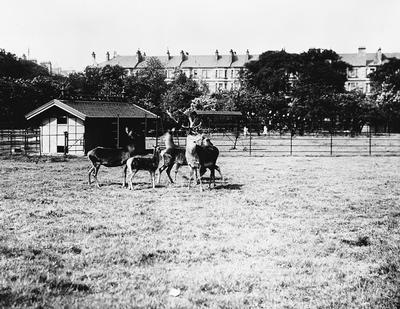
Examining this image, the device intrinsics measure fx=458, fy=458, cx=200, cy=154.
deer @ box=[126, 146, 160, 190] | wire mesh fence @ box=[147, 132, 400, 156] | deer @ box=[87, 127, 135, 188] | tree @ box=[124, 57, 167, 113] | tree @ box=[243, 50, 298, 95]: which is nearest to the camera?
deer @ box=[126, 146, 160, 190]

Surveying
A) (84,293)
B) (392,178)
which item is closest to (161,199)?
(84,293)

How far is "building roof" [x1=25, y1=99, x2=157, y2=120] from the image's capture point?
1083 inches

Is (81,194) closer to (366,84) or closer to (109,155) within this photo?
(109,155)

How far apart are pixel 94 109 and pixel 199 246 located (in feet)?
72.6

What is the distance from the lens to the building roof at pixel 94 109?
2752cm

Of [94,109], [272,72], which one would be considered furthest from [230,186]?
[272,72]

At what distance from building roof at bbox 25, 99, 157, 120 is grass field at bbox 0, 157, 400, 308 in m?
12.4

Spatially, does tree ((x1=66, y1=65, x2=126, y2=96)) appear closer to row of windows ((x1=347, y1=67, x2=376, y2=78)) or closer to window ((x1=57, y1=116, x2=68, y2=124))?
window ((x1=57, y1=116, x2=68, y2=124))

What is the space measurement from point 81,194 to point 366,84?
105 metres

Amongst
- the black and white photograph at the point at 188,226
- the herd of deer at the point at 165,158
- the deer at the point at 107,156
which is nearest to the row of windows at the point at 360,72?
the black and white photograph at the point at 188,226

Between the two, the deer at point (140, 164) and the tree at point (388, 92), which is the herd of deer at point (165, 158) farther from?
the tree at point (388, 92)

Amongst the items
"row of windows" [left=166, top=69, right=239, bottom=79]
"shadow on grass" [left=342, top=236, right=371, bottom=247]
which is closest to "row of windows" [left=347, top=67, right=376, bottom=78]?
"row of windows" [left=166, top=69, right=239, bottom=79]

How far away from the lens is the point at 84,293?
618 centimetres

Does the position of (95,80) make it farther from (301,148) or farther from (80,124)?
(80,124)
